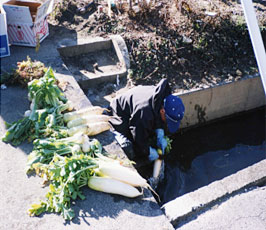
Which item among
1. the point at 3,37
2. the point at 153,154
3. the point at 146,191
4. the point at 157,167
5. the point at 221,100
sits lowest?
the point at 157,167

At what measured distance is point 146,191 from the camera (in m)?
3.67

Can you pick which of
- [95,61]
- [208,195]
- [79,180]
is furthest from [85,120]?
[95,61]

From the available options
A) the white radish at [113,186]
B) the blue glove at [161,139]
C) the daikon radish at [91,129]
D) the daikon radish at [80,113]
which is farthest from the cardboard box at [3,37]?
the white radish at [113,186]

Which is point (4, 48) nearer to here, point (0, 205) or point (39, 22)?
point (39, 22)

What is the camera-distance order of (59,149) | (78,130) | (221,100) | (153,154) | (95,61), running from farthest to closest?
1. (221,100)
2. (95,61)
3. (153,154)
4. (78,130)
5. (59,149)

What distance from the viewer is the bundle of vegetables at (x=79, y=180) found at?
333 centimetres

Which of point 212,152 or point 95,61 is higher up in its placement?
point 95,61

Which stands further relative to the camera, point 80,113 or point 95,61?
point 95,61

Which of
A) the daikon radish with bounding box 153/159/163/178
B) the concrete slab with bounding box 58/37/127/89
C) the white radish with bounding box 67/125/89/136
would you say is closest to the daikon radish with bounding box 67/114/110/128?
the white radish with bounding box 67/125/89/136

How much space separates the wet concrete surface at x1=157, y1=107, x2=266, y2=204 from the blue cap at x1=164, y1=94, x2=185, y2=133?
1.24 m

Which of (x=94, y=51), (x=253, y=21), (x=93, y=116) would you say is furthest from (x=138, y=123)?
(x=94, y=51)

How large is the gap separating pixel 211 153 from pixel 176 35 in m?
2.74

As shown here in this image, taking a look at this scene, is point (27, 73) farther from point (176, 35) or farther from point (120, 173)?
point (176, 35)

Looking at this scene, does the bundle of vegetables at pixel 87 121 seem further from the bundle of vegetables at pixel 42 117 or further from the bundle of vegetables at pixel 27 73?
the bundle of vegetables at pixel 27 73
